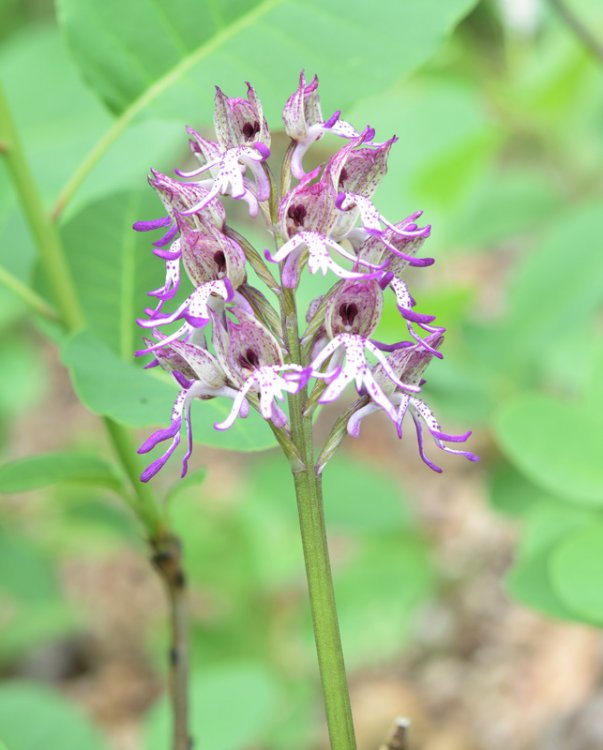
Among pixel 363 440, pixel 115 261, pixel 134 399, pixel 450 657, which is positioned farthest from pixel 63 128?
pixel 363 440

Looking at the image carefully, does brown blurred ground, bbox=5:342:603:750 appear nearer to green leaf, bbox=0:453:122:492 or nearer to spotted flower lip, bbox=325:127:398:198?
green leaf, bbox=0:453:122:492

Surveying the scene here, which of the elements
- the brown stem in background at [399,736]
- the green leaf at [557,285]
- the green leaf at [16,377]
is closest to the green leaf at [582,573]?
the brown stem in background at [399,736]

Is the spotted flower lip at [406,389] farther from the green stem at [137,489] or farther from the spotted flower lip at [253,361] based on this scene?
the green stem at [137,489]

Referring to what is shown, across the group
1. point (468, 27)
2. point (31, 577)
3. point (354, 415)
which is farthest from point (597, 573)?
point (468, 27)

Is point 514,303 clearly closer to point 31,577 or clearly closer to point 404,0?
point 404,0

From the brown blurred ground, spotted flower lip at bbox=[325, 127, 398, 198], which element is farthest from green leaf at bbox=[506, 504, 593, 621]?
the brown blurred ground

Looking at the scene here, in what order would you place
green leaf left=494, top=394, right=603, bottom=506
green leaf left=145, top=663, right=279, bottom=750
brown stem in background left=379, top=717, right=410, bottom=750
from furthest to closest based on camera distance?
1. green leaf left=145, top=663, right=279, bottom=750
2. green leaf left=494, top=394, right=603, bottom=506
3. brown stem in background left=379, top=717, right=410, bottom=750

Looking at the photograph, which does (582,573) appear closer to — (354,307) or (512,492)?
(354,307)
